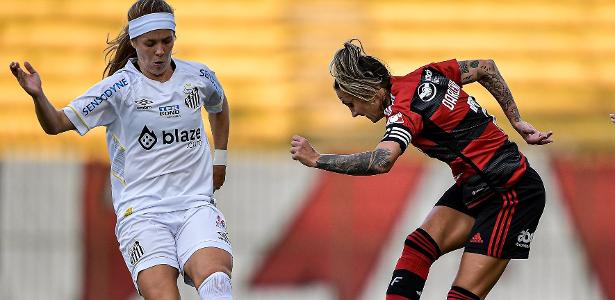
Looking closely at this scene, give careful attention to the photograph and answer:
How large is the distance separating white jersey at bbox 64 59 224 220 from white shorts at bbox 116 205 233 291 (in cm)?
6

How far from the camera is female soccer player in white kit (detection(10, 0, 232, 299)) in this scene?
5793 millimetres

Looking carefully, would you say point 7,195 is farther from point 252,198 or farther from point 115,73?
point 115,73

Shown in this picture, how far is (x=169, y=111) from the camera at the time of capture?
5926 mm

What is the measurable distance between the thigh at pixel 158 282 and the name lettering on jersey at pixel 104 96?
0.86 m

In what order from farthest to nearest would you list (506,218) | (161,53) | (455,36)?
1. (455,36)
2. (506,218)
3. (161,53)

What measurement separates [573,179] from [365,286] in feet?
6.80

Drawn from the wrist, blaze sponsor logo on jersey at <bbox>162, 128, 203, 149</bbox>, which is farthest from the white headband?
the wrist

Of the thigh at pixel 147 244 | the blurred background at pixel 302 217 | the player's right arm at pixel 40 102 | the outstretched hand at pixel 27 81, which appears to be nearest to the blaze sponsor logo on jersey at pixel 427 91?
the thigh at pixel 147 244

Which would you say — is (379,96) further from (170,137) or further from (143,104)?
(143,104)

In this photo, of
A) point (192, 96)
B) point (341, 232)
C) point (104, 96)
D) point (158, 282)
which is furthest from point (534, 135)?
point (341, 232)

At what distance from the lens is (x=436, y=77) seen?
242 inches

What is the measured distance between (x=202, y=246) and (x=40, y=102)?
1.07 meters

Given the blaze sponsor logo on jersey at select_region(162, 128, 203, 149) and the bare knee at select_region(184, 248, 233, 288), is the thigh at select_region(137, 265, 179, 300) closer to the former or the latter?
the bare knee at select_region(184, 248, 233, 288)

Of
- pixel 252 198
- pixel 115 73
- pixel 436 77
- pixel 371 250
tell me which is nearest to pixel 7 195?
pixel 252 198
